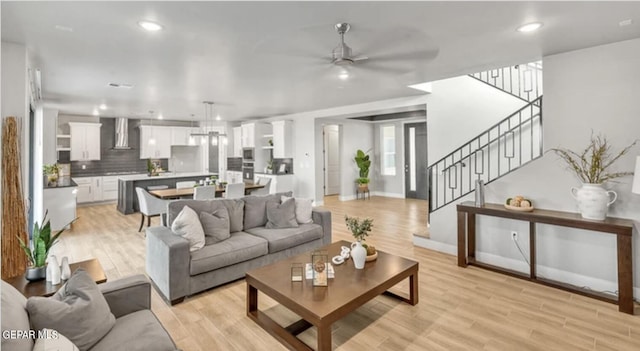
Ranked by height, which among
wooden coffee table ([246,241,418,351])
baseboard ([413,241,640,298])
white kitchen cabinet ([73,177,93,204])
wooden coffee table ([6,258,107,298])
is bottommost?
baseboard ([413,241,640,298])

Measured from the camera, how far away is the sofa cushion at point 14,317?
118 centimetres

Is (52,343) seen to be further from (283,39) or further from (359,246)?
(283,39)

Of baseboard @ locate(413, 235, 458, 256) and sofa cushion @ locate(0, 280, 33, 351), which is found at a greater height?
sofa cushion @ locate(0, 280, 33, 351)

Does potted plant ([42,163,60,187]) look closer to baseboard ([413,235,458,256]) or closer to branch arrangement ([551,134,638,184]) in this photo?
baseboard ([413,235,458,256])

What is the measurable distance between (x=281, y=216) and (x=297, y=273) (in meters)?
1.52

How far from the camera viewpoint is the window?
10.0 meters

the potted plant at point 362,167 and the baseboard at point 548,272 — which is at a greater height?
the potted plant at point 362,167

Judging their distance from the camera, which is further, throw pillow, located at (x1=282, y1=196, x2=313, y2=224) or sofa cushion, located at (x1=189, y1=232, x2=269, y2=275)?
throw pillow, located at (x1=282, y1=196, x2=313, y2=224)

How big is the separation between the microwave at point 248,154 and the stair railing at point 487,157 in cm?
589

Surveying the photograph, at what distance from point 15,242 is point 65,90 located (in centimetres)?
336

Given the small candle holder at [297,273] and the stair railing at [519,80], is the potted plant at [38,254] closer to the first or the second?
the small candle holder at [297,273]

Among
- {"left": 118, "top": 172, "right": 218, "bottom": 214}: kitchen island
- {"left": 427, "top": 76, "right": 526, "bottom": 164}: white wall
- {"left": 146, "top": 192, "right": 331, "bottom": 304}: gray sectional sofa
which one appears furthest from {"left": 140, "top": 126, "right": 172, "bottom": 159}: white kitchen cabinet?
{"left": 427, "top": 76, "right": 526, "bottom": 164}: white wall

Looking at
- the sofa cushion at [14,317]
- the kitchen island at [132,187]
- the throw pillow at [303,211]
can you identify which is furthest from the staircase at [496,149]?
the kitchen island at [132,187]

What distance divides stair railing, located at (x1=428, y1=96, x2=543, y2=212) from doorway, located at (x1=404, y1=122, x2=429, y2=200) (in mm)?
4347
